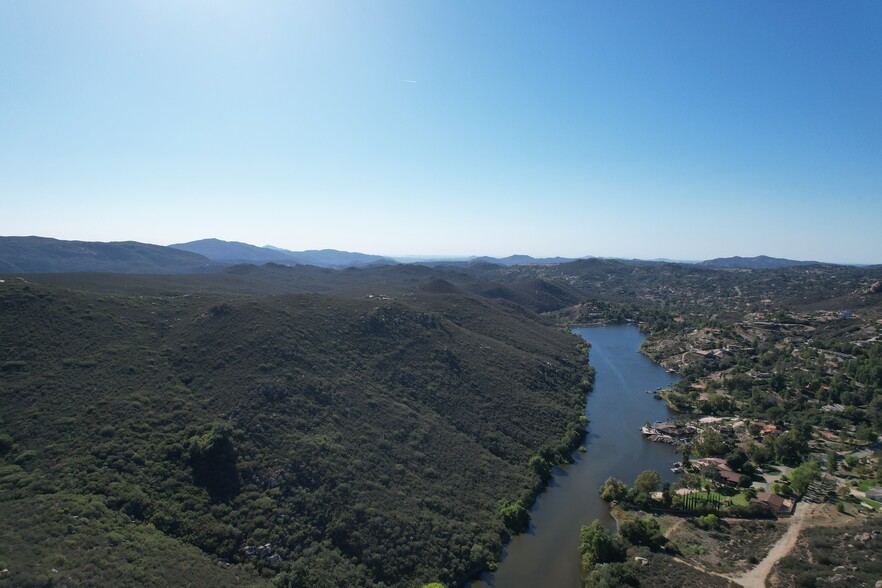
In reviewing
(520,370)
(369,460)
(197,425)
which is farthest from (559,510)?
A: (197,425)

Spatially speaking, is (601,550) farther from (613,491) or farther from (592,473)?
(592,473)

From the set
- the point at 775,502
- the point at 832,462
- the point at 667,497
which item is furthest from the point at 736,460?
the point at 667,497

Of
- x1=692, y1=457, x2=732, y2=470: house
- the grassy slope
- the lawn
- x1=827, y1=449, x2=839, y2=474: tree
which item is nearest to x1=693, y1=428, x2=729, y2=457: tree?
x1=692, y1=457, x2=732, y2=470: house

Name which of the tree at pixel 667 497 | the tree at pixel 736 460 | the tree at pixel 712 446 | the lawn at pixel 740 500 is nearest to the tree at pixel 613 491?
the tree at pixel 667 497

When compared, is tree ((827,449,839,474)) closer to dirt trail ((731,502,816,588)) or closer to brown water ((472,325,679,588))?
dirt trail ((731,502,816,588))

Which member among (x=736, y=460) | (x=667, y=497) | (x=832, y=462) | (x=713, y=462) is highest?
(x=832, y=462)

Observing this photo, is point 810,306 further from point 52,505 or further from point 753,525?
point 52,505

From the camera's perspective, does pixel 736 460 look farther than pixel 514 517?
Yes
